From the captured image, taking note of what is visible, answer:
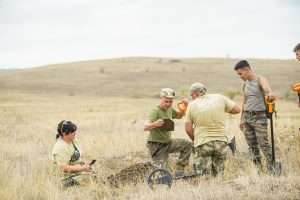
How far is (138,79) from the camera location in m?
47.0

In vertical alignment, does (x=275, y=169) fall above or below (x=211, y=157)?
below

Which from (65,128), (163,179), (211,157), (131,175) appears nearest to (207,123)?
(211,157)

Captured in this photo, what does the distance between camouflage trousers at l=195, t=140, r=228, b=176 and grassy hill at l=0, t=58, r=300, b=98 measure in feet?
93.4

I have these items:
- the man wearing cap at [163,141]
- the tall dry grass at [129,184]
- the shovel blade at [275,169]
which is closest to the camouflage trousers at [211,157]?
the tall dry grass at [129,184]

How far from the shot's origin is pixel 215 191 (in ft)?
16.8

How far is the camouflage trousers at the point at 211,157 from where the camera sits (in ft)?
20.1

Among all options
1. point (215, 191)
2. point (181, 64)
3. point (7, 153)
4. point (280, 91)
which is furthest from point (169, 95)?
point (181, 64)

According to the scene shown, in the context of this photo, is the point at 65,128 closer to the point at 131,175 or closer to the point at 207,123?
the point at 131,175

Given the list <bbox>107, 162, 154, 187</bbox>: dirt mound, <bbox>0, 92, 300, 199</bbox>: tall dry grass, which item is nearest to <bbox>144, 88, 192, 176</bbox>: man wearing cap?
<bbox>107, 162, 154, 187</bbox>: dirt mound

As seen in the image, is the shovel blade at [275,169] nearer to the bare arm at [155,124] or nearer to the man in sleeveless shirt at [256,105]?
the man in sleeveless shirt at [256,105]

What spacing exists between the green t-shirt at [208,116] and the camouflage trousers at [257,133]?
884 millimetres

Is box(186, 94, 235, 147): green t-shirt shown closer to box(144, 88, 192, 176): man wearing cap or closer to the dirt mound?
box(144, 88, 192, 176): man wearing cap

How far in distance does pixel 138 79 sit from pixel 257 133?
40.4 m

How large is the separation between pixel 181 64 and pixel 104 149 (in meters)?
50.3
